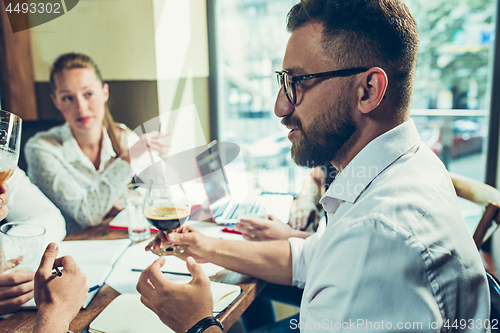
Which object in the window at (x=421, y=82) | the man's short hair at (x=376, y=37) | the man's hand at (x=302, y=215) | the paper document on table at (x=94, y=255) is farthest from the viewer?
the window at (x=421, y=82)

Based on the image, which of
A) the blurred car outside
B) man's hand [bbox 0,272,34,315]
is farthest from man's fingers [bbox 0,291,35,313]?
the blurred car outside

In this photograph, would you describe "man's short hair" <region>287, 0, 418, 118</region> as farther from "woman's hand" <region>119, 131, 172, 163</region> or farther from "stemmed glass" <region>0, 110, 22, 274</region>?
"woman's hand" <region>119, 131, 172, 163</region>

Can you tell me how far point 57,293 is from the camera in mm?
767

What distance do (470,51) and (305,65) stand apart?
2.06 meters

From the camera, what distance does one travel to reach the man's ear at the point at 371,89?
81 cm

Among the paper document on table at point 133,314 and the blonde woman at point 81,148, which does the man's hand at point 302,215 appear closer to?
the paper document on table at point 133,314

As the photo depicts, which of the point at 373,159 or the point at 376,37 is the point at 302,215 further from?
the point at 376,37

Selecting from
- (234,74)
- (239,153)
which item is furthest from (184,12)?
(239,153)

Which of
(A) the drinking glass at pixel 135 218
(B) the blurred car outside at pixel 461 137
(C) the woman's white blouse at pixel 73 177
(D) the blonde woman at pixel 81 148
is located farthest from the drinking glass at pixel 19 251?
(B) the blurred car outside at pixel 461 137

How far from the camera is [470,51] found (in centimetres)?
236

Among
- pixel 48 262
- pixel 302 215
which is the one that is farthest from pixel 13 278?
pixel 302 215

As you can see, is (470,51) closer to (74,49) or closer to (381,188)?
(381,188)

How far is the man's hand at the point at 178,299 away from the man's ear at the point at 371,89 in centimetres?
55

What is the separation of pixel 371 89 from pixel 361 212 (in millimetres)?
320
